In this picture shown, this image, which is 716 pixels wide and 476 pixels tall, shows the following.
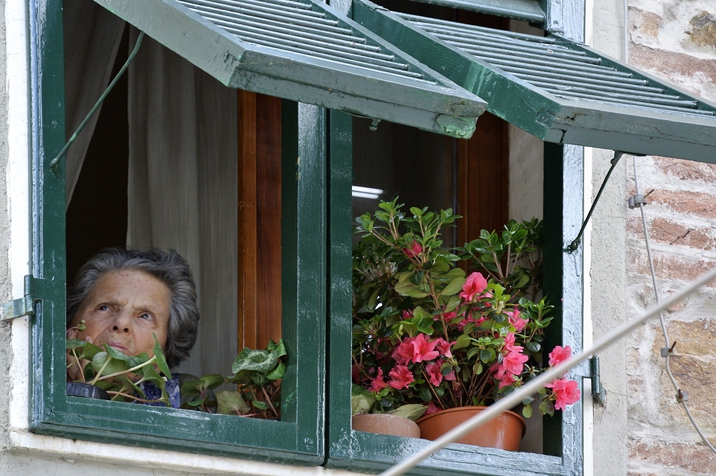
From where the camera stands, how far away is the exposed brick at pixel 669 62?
15.5ft

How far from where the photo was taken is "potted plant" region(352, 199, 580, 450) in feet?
13.6

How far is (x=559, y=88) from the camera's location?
148 inches

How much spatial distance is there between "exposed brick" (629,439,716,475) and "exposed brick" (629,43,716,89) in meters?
1.11

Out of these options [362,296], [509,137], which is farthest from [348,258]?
[509,137]

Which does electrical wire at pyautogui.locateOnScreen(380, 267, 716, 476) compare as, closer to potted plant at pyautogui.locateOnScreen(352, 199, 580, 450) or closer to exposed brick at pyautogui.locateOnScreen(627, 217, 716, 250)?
potted plant at pyautogui.locateOnScreen(352, 199, 580, 450)

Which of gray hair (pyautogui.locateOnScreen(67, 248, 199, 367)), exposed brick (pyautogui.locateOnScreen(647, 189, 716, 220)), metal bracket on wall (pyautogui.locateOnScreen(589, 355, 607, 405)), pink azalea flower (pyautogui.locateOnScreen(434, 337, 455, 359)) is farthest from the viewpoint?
exposed brick (pyautogui.locateOnScreen(647, 189, 716, 220))

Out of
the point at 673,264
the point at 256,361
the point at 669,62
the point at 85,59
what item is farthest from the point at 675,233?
the point at 85,59

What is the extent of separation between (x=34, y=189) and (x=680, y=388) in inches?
74.3

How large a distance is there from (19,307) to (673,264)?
6.33ft

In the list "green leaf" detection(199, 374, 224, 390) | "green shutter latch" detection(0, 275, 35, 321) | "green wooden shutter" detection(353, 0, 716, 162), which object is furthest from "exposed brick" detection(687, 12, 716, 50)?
"green shutter latch" detection(0, 275, 35, 321)

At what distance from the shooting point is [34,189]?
3705 mm

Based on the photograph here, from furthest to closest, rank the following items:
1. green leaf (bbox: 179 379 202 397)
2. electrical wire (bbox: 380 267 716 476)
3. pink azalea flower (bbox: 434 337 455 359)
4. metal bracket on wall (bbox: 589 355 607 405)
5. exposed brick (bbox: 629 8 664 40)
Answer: exposed brick (bbox: 629 8 664 40)
metal bracket on wall (bbox: 589 355 607 405)
pink azalea flower (bbox: 434 337 455 359)
green leaf (bbox: 179 379 202 397)
electrical wire (bbox: 380 267 716 476)

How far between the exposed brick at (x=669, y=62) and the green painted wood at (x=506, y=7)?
37 cm

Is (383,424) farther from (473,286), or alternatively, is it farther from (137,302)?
(137,302)
